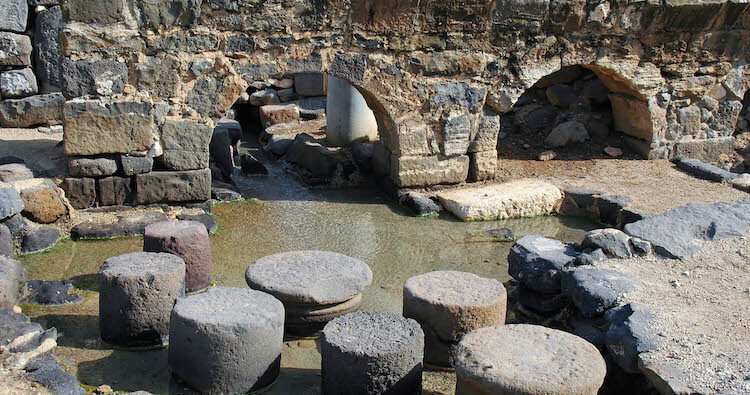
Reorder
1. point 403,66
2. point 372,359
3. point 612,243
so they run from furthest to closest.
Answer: point 403,66 < point 612,243 < point 372,359

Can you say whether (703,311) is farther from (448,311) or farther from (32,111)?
(32,111)

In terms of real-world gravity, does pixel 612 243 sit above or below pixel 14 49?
below

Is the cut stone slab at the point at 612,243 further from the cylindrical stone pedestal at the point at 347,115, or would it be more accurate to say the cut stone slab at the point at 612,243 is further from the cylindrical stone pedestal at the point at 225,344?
the cylindrical stone pedestal at the point at 347,115

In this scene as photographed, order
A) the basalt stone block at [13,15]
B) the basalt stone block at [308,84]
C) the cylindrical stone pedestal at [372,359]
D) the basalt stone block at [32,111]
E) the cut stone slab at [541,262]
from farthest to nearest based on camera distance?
the basalt stone block at [308,84] → the basalt stone block at [32,111] → the basalt stone block at [13,15] → the cut stone slab at [541,262] → the cylindrical stone pedestal at [372,359]

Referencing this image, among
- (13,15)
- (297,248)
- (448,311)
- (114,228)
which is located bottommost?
(297,248)

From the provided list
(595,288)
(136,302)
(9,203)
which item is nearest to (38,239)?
(9,203)

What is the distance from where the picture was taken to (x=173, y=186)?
6887 mm

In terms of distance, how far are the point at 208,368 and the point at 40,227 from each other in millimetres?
3150

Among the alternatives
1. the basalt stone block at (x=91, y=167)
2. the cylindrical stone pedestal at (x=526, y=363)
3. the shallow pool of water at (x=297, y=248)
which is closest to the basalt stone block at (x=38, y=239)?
the shallow pool of water at (x=297, y=248)

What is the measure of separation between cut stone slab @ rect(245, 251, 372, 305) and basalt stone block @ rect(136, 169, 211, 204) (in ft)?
6.87

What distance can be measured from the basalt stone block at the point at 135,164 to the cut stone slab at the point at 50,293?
5.41 feet

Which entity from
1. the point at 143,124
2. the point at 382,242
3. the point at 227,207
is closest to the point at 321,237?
the point at 382,242

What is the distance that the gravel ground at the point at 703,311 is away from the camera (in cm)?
352

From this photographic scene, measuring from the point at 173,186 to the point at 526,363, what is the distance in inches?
175
